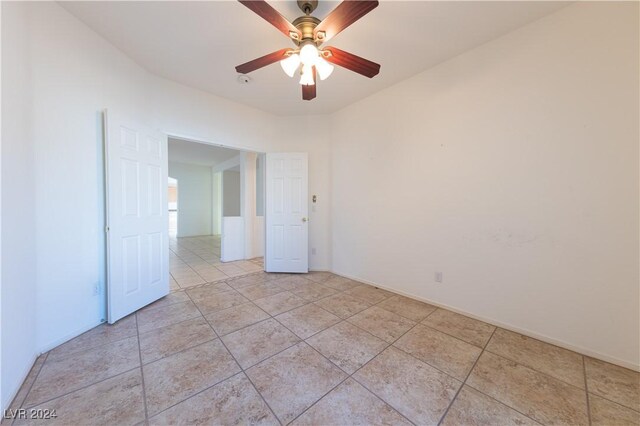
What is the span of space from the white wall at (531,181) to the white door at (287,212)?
1.47m

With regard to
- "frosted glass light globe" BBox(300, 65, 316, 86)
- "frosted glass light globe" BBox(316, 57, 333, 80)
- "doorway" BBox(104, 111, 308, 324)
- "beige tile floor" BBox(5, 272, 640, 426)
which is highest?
"frosted glass light globe" BBox(316, 57, 333, 80)

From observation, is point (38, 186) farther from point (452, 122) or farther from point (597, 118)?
point (597, 118)

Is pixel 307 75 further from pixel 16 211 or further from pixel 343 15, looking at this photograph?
pixel 16 211

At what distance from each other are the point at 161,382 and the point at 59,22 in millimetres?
2972

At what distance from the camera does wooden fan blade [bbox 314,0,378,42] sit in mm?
1291

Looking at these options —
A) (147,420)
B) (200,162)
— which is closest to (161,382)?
(147,420)

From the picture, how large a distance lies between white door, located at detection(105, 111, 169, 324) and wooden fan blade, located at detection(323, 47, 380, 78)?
2180 mm

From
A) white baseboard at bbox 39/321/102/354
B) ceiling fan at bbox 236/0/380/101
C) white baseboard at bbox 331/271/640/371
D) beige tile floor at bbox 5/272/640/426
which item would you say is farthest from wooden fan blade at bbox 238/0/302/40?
white baseboard at bbox 331/271/640/371

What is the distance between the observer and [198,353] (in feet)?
5.90

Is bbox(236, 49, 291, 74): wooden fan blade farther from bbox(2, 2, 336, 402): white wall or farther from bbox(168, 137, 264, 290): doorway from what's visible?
bbox(168, 137, 264, 290): doorway

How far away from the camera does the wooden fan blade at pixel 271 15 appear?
1293mm

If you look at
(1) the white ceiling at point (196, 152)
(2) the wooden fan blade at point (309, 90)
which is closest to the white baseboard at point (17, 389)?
(2) the wooden fan blade at point (309, 90)

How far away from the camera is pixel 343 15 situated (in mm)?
1417

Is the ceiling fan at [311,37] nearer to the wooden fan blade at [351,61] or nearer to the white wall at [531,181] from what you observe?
the wooden fan blade at [351,61]
